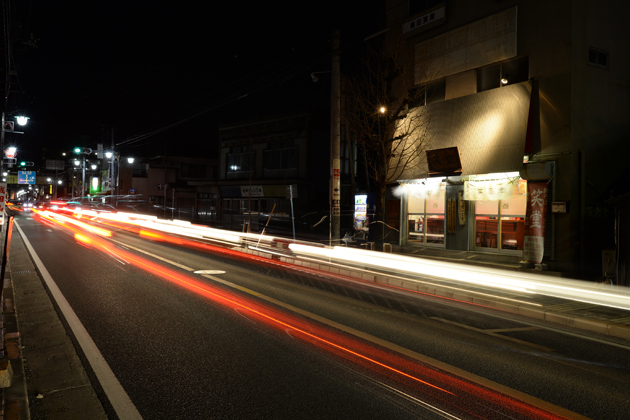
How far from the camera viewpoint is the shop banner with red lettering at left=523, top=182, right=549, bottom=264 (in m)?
14.5

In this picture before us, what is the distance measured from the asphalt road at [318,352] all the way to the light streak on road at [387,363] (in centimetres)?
3

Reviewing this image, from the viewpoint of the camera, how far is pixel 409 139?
20.1 m

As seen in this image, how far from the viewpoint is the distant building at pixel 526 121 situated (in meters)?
14.4

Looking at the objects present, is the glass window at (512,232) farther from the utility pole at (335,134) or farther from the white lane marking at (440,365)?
the white lane marking at (440,365)

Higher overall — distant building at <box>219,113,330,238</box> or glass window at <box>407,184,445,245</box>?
Answer: distant building at <box>219,113,330,238</box>

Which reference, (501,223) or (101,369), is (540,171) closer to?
(501,223)

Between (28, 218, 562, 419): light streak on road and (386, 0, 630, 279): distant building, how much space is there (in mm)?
10622

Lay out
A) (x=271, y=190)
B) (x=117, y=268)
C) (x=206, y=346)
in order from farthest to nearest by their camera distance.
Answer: (x=271, y=190) → (x=117, y=268) → (x=206, y=346)

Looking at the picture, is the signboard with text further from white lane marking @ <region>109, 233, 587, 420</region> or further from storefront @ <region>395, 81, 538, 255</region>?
white lane marking @ <region>109, 233, 587, 420</region>

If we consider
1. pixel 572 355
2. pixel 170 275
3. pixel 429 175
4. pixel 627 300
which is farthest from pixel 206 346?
pixel 429 175

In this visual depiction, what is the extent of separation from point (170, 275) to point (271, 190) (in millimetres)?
24972

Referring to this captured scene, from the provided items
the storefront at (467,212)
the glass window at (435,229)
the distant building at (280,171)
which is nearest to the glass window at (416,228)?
the storefront at (467,212)

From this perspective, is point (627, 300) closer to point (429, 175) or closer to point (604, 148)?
point (604, 148)

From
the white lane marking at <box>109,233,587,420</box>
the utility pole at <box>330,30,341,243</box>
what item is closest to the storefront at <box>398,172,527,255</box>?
the utility pole at <box>330,30,341,243</box>
